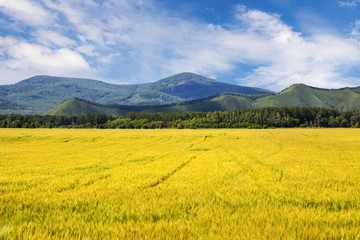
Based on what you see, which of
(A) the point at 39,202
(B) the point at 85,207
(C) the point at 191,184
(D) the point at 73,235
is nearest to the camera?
(D) the point at 73,235

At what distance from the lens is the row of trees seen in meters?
154

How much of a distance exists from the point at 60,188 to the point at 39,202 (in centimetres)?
205

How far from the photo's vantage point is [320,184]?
1072 centimetres

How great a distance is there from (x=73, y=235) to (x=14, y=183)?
7960mm

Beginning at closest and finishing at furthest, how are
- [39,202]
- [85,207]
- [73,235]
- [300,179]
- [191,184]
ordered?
[73,235], [85,207], [39,202], [191,184], [300,179]

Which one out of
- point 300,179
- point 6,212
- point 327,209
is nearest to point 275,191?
point 327,209

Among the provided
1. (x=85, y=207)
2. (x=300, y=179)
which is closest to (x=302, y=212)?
(x=300, y=179)

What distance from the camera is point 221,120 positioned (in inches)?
6555

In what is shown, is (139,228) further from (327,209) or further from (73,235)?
(327,209)

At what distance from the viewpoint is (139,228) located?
555 centimetres

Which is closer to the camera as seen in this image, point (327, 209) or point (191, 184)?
point (327, 209)

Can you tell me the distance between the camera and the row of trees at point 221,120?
154 m

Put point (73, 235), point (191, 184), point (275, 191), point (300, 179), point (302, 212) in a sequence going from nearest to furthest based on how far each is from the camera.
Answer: point (73, 235) < point (302, 212) < point (275, 191) < point (191, 184) < point (300, 179)

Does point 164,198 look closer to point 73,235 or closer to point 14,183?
point 73,235
